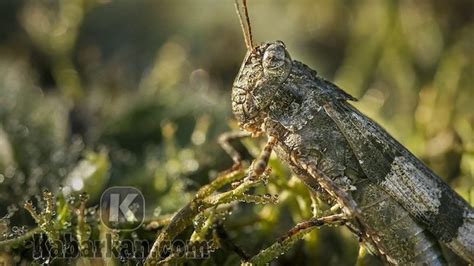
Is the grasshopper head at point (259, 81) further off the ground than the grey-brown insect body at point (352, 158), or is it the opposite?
the grasshopper head at point (259, 81)

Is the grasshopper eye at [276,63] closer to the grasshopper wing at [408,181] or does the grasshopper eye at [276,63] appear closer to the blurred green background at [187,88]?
the grasshopper wing at [408,181]

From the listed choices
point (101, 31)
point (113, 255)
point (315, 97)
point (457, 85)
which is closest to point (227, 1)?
point (101, 31)

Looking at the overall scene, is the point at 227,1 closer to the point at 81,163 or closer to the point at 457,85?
the point at 457,85

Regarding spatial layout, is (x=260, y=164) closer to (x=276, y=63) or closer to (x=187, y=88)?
(x=276, y=63)

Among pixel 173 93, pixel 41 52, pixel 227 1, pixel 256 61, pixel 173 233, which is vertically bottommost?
pixel 173 233

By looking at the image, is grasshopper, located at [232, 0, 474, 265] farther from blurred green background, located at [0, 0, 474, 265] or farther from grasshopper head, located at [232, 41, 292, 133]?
blurred green background, located at [0, 0, 474, 265]

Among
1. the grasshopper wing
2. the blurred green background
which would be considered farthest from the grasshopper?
the blurred green background

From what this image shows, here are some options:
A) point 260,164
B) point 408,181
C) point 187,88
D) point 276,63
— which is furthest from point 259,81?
point 187,88

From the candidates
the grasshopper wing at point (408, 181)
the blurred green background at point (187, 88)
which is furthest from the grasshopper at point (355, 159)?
the blurred green background at point (187, 88)
